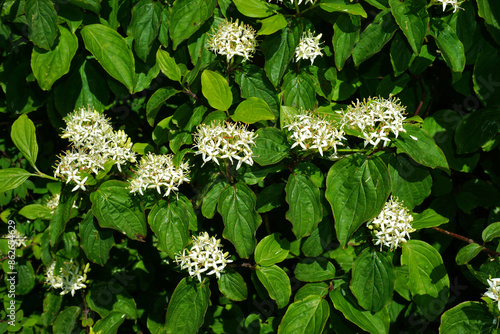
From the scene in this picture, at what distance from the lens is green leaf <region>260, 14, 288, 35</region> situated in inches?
73.2

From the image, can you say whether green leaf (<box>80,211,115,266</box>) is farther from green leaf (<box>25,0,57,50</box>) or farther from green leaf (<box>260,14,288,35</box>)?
green leaf (<box>260,14,288,35</box>)

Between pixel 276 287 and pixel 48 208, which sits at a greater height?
pixel 276 287

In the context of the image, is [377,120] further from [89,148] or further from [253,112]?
[89,148]

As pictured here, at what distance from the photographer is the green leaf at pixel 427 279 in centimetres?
196

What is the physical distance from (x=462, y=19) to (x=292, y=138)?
110cm

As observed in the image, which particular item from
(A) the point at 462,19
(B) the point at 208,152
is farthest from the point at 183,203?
(A) the point at 462,19

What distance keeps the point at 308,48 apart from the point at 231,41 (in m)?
0.40

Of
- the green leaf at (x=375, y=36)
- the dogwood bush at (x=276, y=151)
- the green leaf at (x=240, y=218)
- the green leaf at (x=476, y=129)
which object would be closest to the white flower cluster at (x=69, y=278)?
the dogwood bush at (x=276, y=151)

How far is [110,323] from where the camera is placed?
88.4 inches

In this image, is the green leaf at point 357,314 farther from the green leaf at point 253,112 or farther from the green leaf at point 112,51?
the green leaf at point 112,51

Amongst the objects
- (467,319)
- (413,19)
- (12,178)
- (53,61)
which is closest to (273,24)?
(413,19)

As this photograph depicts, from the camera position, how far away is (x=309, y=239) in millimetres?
2014

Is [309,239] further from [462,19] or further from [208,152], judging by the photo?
[462,19]

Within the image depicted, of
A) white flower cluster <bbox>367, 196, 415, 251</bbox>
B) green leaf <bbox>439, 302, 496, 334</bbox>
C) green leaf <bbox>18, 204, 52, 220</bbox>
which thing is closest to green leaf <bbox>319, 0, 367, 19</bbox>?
white flower cluster <bbox>367, 196, 415, 251</bbox>
